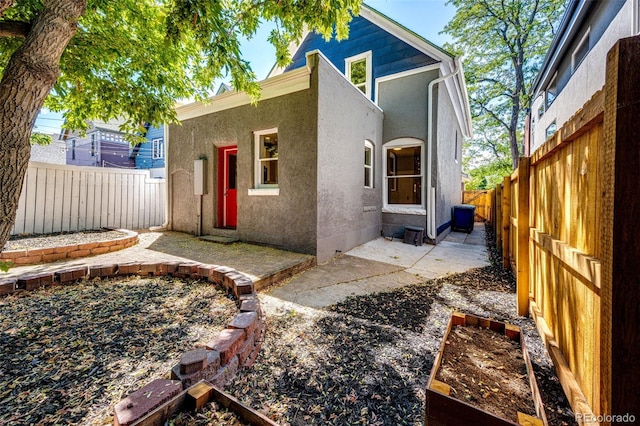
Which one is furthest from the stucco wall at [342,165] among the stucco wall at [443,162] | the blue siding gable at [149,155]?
the blue siding gable at [149,155]

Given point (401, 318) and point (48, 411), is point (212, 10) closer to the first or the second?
point (48, 411)

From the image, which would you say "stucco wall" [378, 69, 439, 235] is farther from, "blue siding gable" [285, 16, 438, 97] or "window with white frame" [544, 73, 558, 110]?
"window with white frame" [544, 73, 558, 110]

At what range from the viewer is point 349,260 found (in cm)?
542

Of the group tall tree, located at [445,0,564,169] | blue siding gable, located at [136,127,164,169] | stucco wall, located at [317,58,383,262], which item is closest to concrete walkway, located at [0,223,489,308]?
stucco wall, located at [317,58,383,262]

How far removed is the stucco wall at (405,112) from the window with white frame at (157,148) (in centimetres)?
1493

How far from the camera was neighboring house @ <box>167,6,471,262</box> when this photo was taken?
5246mm

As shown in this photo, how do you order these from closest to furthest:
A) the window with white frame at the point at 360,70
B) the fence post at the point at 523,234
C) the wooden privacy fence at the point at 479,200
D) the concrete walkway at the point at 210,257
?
the fence post at the point at 523,234, the concrete walkway at the point at 210,257, the window with white frame at the point at 360,70, the wooden privacy fence at the point at 479,200

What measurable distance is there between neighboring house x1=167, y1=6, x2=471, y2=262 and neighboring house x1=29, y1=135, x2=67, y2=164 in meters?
13.2

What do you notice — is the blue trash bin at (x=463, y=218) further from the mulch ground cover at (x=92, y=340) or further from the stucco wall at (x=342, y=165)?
the mulch ground cover at (x=92, y=340)

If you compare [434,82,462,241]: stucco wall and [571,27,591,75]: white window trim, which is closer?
[571,27,591,75]: white window trim

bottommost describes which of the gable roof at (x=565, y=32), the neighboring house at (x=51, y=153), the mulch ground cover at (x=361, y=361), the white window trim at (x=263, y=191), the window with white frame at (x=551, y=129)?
the mulch ground cover at (x=361, y=361)

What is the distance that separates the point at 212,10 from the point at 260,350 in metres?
3.83

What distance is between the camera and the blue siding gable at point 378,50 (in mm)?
7613

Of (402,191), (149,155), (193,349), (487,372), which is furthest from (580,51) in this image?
(149,155)
